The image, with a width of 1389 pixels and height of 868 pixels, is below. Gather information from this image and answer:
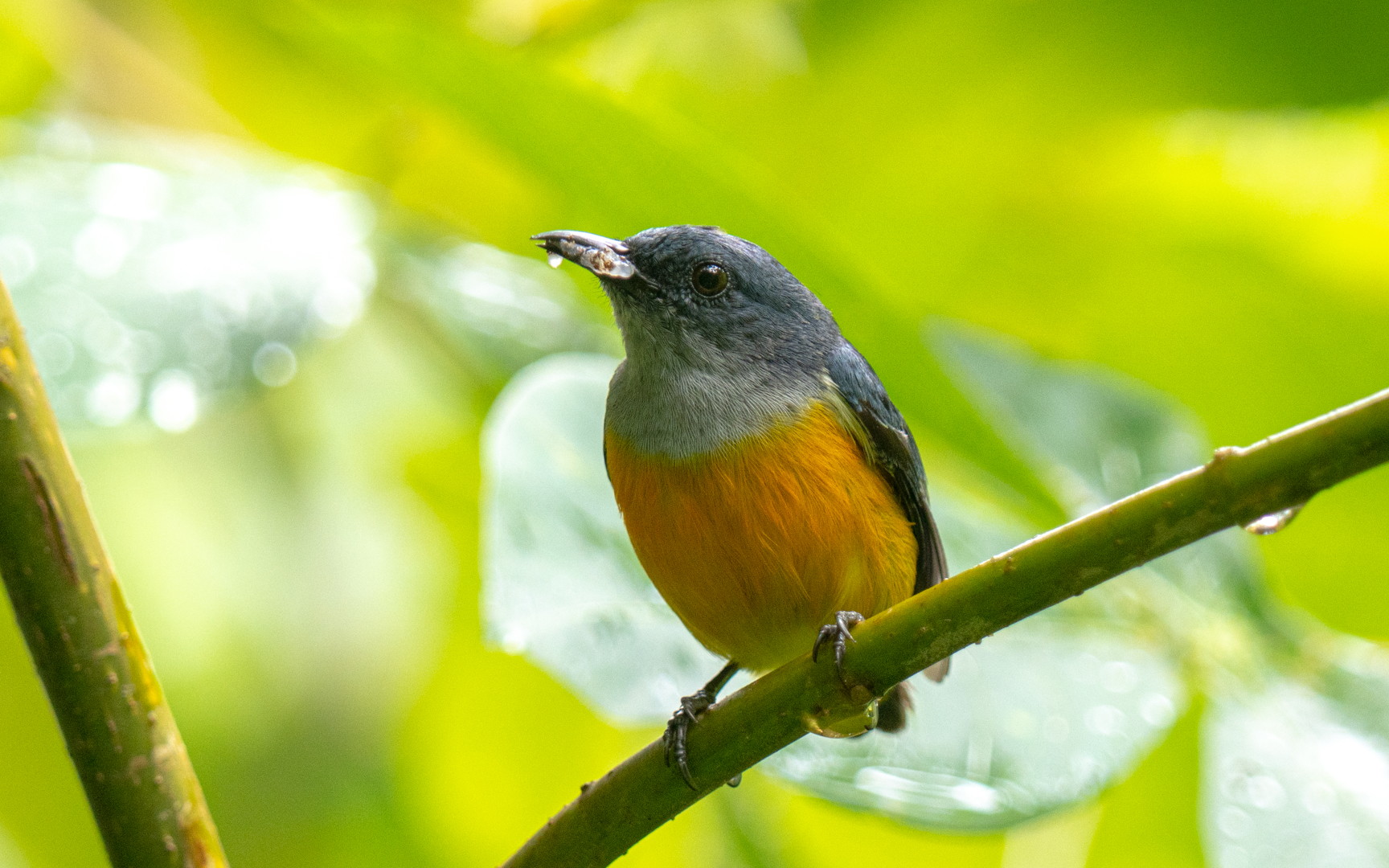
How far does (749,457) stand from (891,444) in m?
0.35

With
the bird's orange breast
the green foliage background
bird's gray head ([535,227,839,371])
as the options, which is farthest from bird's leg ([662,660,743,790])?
bird's gray head ([535,227,839,371])

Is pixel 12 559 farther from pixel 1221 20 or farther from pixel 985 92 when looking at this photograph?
pixel 1221 20

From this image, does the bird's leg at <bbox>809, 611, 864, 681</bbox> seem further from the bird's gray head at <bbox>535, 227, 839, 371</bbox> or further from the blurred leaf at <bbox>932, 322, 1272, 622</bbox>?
the blurred leaf at <bbox>932, 322, 1272, 622</bbox>

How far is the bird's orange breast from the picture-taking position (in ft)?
7.84

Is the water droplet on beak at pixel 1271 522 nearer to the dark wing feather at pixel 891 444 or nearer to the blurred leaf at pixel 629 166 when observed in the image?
the blurred leaf at pixel 629 166

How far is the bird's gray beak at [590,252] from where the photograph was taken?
214cm

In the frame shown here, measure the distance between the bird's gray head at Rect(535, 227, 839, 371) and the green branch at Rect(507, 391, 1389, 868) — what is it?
104cm

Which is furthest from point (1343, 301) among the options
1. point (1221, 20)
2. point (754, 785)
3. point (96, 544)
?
point (96, 544)

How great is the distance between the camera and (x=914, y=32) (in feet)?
11.9

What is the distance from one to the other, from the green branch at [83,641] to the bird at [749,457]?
2.91 ft

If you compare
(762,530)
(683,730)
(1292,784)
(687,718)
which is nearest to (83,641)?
(683,730)

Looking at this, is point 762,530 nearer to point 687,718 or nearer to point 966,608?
point 687,718

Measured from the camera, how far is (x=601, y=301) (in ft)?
10.2

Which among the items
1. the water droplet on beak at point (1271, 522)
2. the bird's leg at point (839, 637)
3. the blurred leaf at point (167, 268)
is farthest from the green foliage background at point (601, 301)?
the water droplet on beak at point (1271, 522)
